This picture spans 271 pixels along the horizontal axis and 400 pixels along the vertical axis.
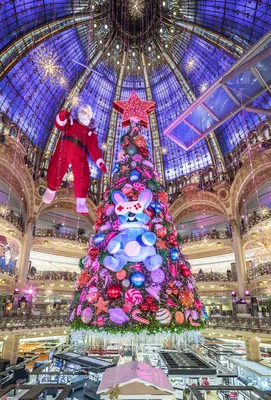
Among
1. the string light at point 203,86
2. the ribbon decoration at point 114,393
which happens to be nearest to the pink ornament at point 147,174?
the ribbon decoration at point 114,393

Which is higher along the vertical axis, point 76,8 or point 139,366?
point 76,8

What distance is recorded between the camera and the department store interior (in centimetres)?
584

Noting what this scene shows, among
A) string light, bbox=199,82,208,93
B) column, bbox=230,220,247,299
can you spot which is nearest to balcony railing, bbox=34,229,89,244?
column, bbox=230,220,247,299

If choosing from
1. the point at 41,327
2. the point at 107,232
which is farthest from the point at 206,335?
the point at 107,232

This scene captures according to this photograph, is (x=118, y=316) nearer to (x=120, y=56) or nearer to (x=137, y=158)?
(x=137, y=158)

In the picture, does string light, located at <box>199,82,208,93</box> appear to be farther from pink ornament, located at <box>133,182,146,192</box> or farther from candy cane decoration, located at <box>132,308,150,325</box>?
candy cane decoration, located at <box>132,308,150,325</box>

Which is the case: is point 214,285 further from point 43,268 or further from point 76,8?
point 76,8

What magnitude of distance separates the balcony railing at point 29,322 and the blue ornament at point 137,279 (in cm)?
1430

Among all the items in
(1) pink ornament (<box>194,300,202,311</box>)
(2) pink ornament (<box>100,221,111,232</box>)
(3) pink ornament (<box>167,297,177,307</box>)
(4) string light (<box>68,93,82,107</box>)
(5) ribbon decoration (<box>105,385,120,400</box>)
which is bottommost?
(5) ribbon decoration (<box>105,385,120,400</box>)

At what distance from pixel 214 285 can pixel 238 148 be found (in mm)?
13834

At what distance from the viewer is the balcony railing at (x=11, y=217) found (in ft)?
66.4

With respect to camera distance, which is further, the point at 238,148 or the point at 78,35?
the point at 238,148

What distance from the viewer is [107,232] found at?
700 cm

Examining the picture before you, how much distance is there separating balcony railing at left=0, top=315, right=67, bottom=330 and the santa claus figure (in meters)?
12.4
